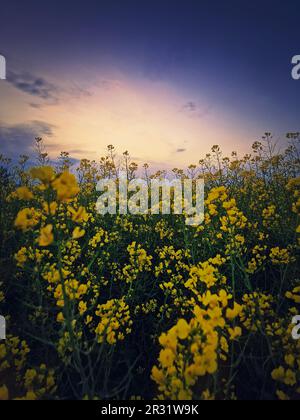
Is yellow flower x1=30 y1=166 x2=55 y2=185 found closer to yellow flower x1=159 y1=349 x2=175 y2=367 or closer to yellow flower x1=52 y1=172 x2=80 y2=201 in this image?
yellow flower x1=52 y1=172 x2=80 y2=201

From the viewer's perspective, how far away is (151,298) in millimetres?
3588

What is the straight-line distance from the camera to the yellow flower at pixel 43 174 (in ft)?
4.50

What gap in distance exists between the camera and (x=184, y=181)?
684 cm

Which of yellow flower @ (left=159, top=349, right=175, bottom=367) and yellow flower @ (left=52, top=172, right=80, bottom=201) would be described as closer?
yellow flower @ (left=159, top=349, right=175, bottom=367)

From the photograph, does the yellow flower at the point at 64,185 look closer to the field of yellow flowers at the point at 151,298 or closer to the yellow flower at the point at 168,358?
the field of yellow flowers at the point at 151,298

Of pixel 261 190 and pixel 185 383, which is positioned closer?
pixel 185 383

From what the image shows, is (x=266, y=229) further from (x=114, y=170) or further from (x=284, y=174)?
(x=114, y=170)

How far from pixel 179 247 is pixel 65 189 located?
336cm

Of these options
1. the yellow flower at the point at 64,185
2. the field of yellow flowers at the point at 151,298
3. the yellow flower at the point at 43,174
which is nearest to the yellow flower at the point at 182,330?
the field of yellow flowers at the point at 151,298

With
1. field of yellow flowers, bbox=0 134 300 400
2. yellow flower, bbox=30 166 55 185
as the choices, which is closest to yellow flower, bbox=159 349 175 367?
field of yellow flowers, bbox=0 134 300 400

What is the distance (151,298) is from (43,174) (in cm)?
268

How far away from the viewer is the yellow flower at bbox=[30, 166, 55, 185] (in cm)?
137

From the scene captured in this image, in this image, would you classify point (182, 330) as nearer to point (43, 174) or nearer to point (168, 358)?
point (168, 358)
